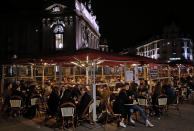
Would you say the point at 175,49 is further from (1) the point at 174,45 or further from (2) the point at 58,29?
(2) the point at 58,29

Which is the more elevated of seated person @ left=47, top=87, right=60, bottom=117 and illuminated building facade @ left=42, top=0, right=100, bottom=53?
illuminated building facade @ left=42, top=0, right=100, bottom=53

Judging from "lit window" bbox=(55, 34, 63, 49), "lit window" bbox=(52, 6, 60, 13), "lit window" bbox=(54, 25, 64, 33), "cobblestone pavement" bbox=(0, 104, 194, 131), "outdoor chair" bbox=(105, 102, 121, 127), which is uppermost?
"lit window" bbox=(52, 6, 60, 13)

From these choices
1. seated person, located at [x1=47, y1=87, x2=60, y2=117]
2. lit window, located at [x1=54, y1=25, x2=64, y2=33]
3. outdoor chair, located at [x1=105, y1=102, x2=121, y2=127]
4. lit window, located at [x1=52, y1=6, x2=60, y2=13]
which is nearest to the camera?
outdoor chair, located at [x1=105, y1=102, x2=121, y2=127]

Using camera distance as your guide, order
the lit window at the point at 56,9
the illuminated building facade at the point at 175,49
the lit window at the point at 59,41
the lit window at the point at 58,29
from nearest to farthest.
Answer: the lit window at the point at 56,9 < the lit window at the point at 58,29 < the lit window at the point at 59,41 < the illuminated building facade at the point at 175,49

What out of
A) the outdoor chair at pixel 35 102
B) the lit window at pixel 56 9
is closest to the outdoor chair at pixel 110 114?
the outdoor chair at pixel 35 102

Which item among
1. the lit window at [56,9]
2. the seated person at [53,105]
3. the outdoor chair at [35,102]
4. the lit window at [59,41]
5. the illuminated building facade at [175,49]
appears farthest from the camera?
the illuminated building facade at [175,49]

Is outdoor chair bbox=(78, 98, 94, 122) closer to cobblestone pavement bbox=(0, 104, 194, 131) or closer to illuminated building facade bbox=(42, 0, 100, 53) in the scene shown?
cobblestone pavement bbox=(0, 104, 194, 131)

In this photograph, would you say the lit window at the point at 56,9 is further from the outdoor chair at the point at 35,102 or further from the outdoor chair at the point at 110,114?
the outdoor chair at the point at 110,114

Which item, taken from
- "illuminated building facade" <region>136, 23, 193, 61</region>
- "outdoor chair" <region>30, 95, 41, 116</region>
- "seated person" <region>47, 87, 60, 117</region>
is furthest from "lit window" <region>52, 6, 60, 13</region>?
"illuminated building facade" <region>136, 23, 193, 61</region>

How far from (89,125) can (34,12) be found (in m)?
36.7

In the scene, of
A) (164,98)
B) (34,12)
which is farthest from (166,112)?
(34,12)

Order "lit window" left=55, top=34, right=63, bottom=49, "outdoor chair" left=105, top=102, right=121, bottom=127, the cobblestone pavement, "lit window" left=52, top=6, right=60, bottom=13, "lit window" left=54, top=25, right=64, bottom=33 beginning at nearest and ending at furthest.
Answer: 1. the cobblestone pavement
2. "outdoor chair" left=105, top=102, right=121, bottom=127
3. "lit window" left=52, top=6, right=60, bottom=13
4. "lit window" left=54, top=25, right=64, bottom=33
5. "lit window" left=55, top=34, right=63, bottom=49

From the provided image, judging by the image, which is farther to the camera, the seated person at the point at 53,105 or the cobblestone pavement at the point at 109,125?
the seated person at the point at 53,105

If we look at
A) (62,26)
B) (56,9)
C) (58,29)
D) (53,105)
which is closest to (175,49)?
(62,26)
